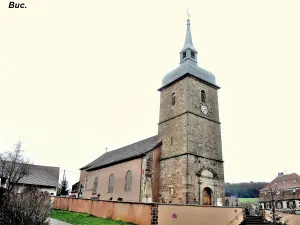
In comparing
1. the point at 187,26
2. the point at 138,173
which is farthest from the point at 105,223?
the point at 187,26

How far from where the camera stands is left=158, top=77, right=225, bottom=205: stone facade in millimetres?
21859

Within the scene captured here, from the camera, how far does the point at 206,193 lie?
75.0 feet

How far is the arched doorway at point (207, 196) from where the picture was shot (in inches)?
882

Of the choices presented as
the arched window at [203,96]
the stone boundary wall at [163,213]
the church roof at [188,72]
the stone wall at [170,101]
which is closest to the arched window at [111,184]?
the stone boundary wall at [163,213]

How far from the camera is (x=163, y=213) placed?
1436 centimetres

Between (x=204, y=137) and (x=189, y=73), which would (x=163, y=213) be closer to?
(x=204, y=137)

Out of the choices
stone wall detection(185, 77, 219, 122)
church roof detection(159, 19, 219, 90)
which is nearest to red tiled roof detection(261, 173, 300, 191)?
stone wall detection(185, 77, 219, 122)

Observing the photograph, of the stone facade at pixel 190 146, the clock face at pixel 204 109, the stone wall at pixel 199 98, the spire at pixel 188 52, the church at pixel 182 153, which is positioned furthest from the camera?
the spire at pixel 188 52

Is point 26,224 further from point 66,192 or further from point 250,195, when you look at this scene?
point 250,195

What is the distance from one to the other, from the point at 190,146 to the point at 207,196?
4.69 meters

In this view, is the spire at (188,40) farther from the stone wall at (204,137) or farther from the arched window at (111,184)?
the arched window at (111,184)

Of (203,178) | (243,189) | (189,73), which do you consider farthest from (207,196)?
(243,189)

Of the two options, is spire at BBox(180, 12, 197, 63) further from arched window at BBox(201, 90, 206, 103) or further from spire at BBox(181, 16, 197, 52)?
arched window at BBox(201, 90, 206, 103)

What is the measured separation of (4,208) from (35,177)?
36.3 meters
